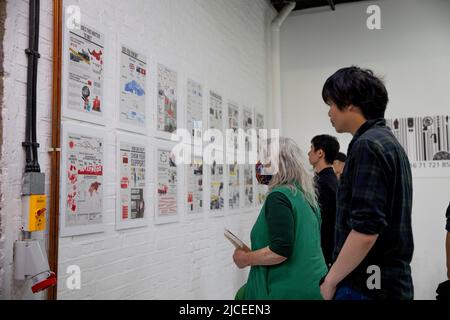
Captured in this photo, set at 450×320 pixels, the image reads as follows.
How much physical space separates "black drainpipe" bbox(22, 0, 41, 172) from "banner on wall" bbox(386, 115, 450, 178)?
3500 millimetres

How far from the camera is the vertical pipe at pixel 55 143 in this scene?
1.52 m

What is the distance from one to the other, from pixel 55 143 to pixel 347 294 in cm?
114

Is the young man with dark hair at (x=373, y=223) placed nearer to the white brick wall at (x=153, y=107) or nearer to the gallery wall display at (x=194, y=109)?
the white brick wall at (x=153, y=107)

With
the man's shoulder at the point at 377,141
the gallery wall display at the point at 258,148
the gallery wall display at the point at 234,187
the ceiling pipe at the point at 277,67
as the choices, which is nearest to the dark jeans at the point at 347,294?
the man's shoulder at the point at 377,141

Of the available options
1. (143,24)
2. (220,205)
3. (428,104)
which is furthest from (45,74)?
(428,104)

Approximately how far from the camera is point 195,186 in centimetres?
262

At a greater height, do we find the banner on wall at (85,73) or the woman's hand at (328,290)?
the banner on wall at (85,73)

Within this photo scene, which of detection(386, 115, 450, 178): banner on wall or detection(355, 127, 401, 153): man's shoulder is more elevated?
detection(386, 115, 450, 178): banner on wall

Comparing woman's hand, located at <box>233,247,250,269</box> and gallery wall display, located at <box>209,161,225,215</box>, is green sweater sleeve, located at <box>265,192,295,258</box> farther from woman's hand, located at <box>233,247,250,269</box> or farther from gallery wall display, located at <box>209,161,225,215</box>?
gallery wall display, located at <box>209,161,225,215</box>

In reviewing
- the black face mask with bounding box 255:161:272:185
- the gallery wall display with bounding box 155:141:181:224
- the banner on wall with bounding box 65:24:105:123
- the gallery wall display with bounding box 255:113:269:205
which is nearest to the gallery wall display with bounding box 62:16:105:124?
the banner on wall with bounding box 65:24:105:123

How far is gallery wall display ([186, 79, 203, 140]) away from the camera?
8.41ft

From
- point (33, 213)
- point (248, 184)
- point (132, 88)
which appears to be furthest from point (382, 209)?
point (248, 184)

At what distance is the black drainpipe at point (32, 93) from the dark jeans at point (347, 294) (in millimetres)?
1064

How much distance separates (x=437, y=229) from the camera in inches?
155
